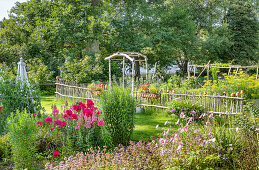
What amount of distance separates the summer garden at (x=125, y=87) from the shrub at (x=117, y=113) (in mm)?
22

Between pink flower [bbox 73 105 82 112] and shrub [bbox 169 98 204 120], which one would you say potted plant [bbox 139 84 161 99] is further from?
pink flower [bbox 73 105 82 112]

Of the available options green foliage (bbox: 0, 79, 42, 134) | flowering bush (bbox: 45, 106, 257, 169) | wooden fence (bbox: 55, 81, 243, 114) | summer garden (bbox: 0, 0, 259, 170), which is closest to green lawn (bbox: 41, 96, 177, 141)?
summer garden (bbox: 0, 0, 259, 170)

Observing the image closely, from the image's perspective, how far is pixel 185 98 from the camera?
25.6ft

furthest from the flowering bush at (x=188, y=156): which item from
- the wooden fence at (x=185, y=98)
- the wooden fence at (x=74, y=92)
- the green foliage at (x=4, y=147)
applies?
the wooden fence at (x=74, y=92)

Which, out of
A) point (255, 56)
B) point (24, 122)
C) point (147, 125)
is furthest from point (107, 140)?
point (255, 56)

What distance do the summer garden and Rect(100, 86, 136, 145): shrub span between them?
0.02m

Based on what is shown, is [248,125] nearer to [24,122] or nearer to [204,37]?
[24,122]

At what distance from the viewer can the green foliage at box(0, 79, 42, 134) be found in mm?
5426

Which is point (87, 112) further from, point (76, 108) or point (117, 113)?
point (117, 113)

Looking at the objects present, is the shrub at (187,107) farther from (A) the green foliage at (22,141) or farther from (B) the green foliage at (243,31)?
(B) the green foliage at (243,31)

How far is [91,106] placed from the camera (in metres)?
4.71

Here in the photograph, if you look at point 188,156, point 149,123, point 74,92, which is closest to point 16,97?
point 149,123

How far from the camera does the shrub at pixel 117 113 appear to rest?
199 inches

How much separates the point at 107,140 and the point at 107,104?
796 millimetres
